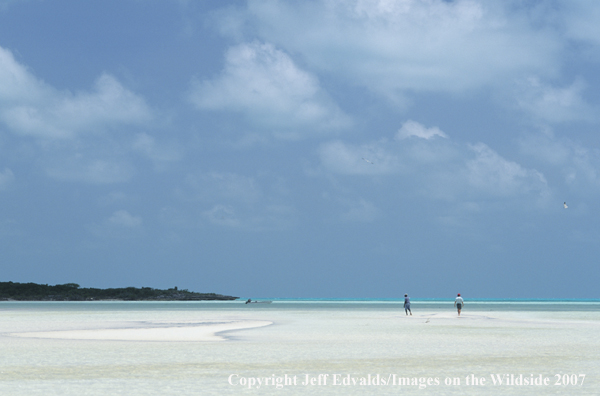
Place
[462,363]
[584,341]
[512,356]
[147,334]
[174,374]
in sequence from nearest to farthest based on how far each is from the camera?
[174,374]
[462,363]
[512,356]
[584,341]
[147,334]

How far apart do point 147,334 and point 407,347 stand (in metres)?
14.4

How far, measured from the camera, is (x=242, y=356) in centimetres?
2366

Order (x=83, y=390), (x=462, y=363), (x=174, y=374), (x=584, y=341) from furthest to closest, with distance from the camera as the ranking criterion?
(x=584, y=341)
(x=462, y=363)
(x=174, y=374)
(x=83, y=390)

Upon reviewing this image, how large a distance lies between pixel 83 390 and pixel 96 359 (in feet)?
22.6

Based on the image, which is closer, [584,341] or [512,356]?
[512,356]

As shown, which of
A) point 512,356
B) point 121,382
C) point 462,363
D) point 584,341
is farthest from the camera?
point 584,341

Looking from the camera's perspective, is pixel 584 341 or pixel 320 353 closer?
pixel 320 353

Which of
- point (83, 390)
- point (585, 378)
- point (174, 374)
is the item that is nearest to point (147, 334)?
point (174, 374)

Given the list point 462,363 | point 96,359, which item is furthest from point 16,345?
point 462,363

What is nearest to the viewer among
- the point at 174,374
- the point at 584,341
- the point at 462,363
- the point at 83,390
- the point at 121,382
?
the point at 83,390

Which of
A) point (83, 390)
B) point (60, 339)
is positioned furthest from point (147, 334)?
point (83, 390)

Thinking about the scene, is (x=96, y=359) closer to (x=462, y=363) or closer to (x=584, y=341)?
(x=462, y=363)

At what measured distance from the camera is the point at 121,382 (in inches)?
682

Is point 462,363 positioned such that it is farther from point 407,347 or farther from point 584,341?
point 584,341
